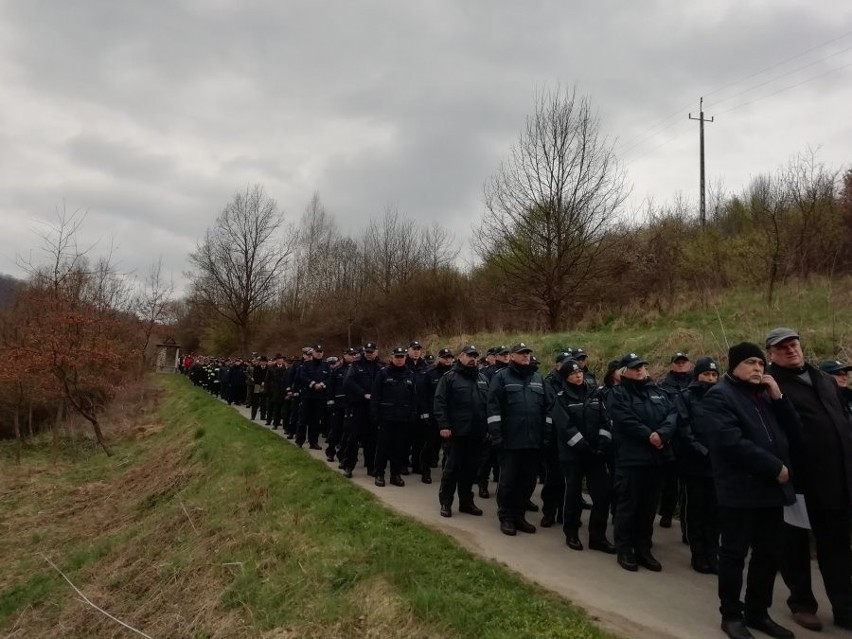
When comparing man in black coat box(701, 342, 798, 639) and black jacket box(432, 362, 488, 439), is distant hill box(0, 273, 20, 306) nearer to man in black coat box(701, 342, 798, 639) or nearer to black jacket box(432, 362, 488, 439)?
black jacket box(432, 362, 488, 439)

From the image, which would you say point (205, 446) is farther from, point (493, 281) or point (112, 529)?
point (493, 281)

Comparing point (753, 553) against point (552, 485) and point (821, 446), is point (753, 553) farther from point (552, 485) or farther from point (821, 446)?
point (552, 485)

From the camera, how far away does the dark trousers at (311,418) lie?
514 inches

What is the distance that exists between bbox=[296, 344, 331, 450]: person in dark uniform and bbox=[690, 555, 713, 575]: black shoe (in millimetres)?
8454

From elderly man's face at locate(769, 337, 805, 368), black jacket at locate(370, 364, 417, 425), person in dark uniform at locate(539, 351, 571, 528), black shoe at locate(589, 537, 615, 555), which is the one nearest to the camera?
elderly man's face at locate(769, 337, 805, 368)

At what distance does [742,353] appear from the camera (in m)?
4.44

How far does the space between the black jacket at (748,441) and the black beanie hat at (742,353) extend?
12 centimetres

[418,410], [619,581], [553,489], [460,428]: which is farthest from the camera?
[418,410]

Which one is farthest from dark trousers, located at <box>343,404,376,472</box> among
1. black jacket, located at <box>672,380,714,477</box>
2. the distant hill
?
the distant hill

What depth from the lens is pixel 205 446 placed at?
14.0 m

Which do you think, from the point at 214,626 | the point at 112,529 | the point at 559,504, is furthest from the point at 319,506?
the point at 112,529

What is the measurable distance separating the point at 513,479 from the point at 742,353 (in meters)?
3.07

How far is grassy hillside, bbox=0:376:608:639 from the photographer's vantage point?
186 inches

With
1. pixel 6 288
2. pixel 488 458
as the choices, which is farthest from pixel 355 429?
pixel 6 288
